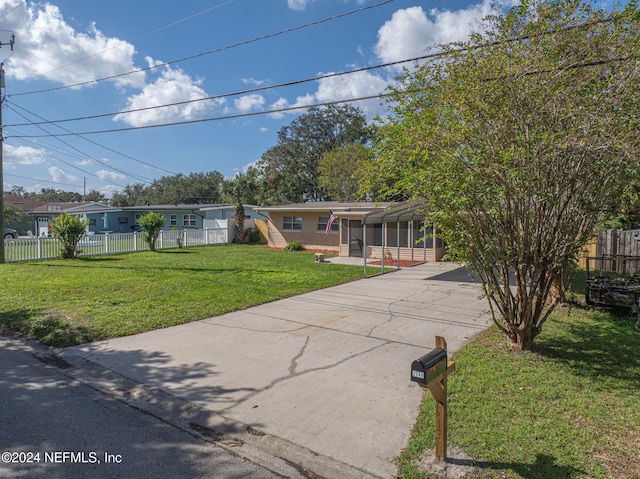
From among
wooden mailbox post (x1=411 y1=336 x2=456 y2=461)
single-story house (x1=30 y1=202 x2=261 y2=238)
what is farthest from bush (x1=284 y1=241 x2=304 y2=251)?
wooden mailbox post (x1=411 y1=336 x2=456 y2=461)

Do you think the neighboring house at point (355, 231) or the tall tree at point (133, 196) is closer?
the neighboring house at point (355, 231)

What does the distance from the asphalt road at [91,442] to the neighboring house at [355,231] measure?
998 cm

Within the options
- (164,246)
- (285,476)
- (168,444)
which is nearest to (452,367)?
(285,476)

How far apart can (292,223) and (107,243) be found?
9.29 metres

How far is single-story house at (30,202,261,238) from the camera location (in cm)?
3085

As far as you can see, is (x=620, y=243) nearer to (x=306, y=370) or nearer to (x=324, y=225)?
(x=306, y=370)

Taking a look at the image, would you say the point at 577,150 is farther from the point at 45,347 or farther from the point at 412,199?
the point at 45,347

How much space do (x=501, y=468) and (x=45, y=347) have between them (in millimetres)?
6321

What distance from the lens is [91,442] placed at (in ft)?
11.2

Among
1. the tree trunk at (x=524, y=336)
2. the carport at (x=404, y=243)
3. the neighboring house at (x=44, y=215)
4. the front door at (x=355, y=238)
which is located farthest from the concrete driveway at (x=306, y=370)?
the neighboring house at (x=44, y=215)

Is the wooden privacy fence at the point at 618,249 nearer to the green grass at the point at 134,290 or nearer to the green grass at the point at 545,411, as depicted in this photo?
the green grass at the point at 545,411

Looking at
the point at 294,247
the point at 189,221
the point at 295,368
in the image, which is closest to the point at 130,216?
the point at 189,221

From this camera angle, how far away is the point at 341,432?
3566 mm

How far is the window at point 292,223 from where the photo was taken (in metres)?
22.4
